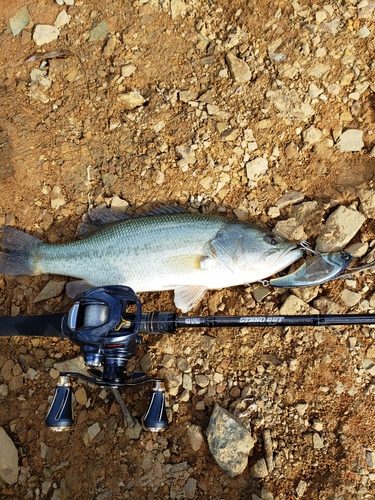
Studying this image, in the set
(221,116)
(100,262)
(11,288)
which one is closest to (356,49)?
(221,116)

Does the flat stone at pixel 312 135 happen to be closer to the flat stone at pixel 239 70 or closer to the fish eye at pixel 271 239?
the flat stone at pixel 239 70

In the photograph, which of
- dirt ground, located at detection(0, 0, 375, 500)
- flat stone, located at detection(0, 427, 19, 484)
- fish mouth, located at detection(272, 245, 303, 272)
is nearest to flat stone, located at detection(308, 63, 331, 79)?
dirt ground, located at detection(0, 0, 375, 500)

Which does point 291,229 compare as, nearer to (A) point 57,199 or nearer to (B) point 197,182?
(B) point 197,182

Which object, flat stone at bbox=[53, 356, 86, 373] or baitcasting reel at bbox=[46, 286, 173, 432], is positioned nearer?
baitcasting reel at bbox=[46, 286, 173, 432]

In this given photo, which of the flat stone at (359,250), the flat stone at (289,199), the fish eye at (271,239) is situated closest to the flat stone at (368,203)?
the flat stone at (359,250)

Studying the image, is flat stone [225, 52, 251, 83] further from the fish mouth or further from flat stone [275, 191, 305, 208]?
the fish mouth

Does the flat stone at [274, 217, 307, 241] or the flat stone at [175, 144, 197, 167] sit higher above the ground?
the flat stone at [175, 144, 197, 167]
